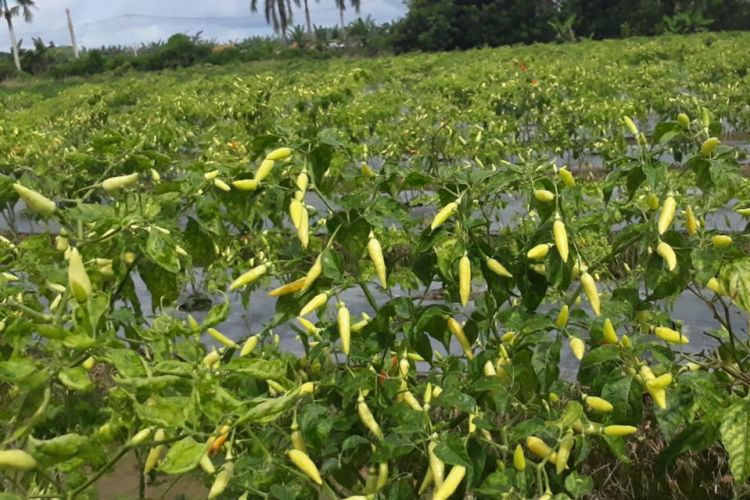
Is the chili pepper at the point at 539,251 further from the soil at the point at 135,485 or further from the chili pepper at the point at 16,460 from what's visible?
the soil at the point at 135,485

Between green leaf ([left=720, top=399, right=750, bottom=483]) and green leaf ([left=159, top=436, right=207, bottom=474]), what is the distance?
2.97ft

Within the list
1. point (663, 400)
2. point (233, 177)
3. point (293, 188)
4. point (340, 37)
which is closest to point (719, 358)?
point (663, 400)

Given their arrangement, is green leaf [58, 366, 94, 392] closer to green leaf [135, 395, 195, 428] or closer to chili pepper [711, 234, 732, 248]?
green leaf [135, 395, 195, 428]

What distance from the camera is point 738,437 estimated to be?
1454mm

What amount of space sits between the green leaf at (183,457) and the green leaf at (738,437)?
0.91 metres

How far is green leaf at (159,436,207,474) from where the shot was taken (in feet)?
3.41

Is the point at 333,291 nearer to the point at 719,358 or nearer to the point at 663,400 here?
the point at 663,400

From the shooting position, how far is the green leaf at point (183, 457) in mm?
1038

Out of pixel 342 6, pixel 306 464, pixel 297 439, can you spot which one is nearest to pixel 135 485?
pixel 297 439

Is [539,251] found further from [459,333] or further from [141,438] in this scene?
[141,438]

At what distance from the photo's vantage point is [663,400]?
1.46 metres

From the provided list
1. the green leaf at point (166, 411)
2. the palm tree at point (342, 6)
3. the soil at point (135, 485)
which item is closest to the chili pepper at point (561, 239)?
the green leaf at point (166, 411)

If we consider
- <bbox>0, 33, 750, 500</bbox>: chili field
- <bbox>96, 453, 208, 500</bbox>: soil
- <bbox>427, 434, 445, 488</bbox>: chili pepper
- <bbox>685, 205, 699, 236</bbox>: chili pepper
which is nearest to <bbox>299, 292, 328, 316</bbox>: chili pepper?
<bbox>0, 33, 750, 500</bbox>: chili field

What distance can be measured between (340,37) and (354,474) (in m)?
59.7
